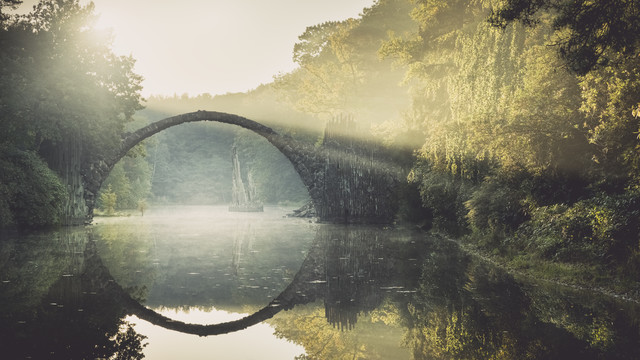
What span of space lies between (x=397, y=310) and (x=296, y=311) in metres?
1.45

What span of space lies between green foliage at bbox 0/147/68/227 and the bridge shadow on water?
37.5 ft

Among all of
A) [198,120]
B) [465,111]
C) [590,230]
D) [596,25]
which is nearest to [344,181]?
[198,120]

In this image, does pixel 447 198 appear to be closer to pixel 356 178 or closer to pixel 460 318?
pixel 356 178

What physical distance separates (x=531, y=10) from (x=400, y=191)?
17.2 m

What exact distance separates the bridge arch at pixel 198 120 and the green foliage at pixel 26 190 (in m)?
4.05

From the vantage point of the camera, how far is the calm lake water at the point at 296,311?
606 cm

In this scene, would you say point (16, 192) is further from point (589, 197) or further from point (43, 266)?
point (589, 197)

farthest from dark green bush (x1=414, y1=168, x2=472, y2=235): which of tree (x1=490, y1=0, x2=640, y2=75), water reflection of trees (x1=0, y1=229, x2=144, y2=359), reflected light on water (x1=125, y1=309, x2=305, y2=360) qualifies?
reflected light on water (x1=125, y1=309, x2=305, y2=360)

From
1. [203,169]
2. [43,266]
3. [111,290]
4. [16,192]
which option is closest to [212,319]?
[111,290]

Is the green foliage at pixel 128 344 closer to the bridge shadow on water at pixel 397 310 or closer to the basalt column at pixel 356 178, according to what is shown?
the bridge shadow on water at pixel 397 310

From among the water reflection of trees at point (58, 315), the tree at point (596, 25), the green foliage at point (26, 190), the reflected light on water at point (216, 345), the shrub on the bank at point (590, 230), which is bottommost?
the reflected light on water at point (216, 345)

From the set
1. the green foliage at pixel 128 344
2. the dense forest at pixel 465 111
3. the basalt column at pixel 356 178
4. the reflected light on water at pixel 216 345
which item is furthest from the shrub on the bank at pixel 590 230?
the basalt column at pixel 356 178

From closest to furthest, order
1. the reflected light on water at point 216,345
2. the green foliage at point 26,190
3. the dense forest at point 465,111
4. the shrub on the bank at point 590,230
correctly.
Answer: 1. the reflected light on water at point 216,345
2. the shrub on the bank at point 590,230
3. the dense forest at point 465,111
4. the green foliage at point 26,190

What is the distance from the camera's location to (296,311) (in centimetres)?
827
